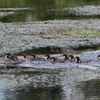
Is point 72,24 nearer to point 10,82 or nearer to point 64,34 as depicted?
point 64,34

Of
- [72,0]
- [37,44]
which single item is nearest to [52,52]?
[37,44]

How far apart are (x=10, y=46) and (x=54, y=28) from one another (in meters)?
8.02

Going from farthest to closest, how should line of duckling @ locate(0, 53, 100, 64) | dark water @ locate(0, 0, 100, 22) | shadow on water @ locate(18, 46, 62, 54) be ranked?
dark water @ locate(0, 0, 100, 22) → shadow on water @ locate(18, 46, 62, 54) → line of duckling @ locate(0, 53, 100, 64)

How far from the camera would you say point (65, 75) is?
16.9 meters

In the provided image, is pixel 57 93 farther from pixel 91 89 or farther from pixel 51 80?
pixel 51 80

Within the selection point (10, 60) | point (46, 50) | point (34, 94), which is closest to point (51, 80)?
point (34, 94)

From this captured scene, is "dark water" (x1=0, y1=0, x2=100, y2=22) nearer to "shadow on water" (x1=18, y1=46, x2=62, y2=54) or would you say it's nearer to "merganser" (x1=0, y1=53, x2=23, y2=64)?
"shadow on water" (x1=18, y1=46, x2=62, y2=54)

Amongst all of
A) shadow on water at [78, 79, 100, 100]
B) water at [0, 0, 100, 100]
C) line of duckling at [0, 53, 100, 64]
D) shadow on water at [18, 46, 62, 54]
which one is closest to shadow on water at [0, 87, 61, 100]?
water at [0, 0, 100, 100]

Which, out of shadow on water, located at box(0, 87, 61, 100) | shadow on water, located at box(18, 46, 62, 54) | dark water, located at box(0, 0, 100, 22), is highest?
shadow on water, located at box(0, 87, 61, 100)

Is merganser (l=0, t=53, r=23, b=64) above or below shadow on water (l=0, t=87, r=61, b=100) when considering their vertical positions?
below

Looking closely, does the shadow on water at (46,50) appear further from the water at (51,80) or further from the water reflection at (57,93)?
the water reflection at (57,93)

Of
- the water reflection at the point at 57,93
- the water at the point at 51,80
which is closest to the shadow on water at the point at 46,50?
the water at the point at 51,80

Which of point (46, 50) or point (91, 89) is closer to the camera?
point (91, 89)

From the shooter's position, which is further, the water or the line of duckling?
the line of duckling
